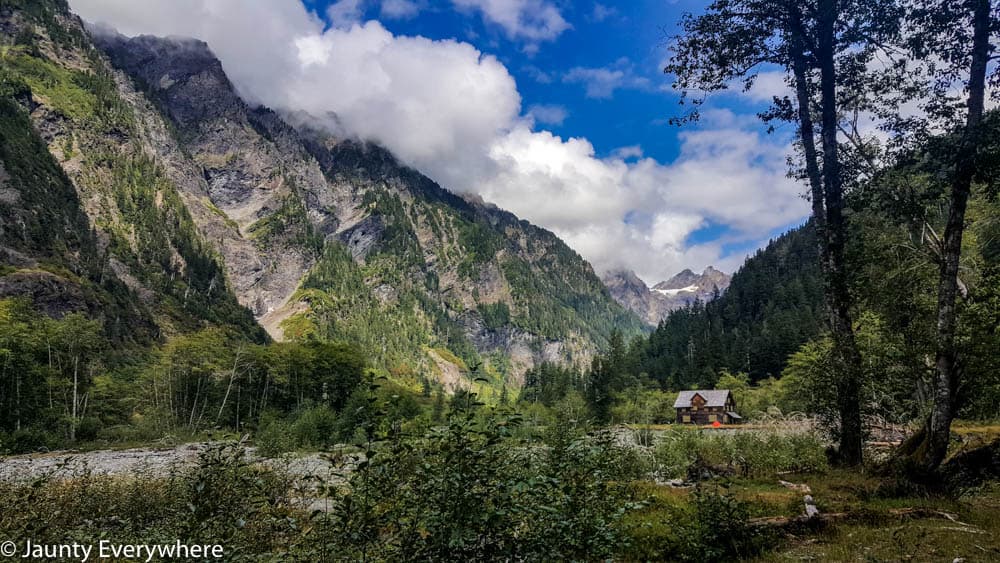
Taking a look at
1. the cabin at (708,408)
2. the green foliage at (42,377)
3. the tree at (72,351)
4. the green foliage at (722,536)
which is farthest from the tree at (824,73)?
the cabin at (708,408)

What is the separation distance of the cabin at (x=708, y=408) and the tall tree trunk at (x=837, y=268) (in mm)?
81981

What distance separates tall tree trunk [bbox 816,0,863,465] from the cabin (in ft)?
269

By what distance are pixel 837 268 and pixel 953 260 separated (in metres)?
3.06

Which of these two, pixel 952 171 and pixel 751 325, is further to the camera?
pixel 751 325

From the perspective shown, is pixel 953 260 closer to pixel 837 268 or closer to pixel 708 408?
pixel 837 268

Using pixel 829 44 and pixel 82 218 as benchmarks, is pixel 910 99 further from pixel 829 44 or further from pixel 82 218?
pixel 82 218

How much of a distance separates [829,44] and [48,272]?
138 meters

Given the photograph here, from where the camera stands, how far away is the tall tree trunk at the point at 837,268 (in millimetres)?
13609

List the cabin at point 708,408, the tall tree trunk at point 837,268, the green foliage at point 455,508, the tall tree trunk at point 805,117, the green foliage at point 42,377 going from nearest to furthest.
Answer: the green foliage at point 455,508 < the tall tree trunk at point 837,268 < the tall tree trunk at point 805,117 < the green foliage at point 42,377 < the cabin at point 708,408

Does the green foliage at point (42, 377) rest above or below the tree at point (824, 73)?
below

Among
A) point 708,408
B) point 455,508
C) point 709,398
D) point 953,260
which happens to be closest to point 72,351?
point 455,508

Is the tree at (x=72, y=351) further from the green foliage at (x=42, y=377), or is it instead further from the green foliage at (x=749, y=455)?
the green foliage at (x=749, y=455)

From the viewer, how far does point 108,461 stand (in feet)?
129

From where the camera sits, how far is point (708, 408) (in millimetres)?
91250
